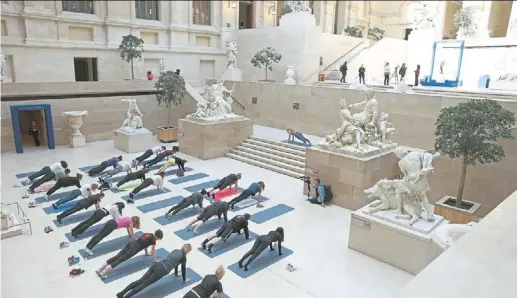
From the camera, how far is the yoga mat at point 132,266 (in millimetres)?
6055

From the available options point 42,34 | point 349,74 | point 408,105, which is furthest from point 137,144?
point 349,74

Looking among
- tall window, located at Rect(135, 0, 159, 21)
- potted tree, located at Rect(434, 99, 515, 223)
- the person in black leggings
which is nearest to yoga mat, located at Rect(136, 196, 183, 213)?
the person in black leggings

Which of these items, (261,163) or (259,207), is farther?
(261,163)

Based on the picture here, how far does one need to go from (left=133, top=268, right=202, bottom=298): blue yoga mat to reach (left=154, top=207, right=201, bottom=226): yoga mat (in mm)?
2125

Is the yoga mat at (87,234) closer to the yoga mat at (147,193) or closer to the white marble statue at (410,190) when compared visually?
the yoga mat at (147,193)

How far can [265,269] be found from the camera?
6.45m

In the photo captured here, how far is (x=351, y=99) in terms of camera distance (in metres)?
13.8

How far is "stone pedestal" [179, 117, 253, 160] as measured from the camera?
43.8 feet

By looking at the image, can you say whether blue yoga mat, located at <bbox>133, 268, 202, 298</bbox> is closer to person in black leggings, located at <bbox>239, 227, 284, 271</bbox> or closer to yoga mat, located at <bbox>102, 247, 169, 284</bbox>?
yoga mat, located at <bbox>102, 247, 169, 284</bbox>

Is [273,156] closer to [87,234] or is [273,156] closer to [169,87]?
[169,87]

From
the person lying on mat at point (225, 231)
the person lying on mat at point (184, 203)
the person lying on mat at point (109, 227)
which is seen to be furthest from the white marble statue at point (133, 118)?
the person lying on mat at point (225, 231)

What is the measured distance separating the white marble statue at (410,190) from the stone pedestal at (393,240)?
0.50 ft

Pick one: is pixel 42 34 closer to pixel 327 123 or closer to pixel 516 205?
pixel 327 123

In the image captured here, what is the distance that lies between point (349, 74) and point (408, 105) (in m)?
8.31
